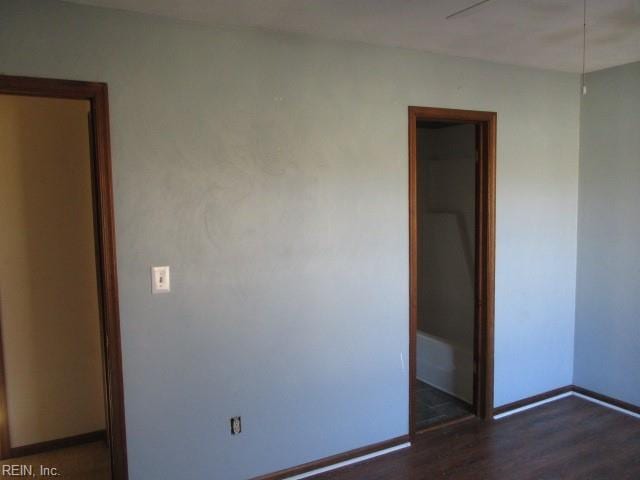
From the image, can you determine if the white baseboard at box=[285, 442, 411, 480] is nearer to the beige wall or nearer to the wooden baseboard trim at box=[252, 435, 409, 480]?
the wooden baseboard trim at box=[252, 435, 409, 480]

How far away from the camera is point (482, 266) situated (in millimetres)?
3439

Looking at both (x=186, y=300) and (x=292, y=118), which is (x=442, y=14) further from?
(x=186, y=300)

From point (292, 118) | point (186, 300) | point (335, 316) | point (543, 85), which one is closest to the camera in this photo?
point (186, 300)

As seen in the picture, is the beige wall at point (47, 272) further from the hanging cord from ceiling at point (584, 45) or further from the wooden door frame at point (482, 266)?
the hanging cord from ceiling at point (584, 45)

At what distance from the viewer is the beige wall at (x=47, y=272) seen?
304cm

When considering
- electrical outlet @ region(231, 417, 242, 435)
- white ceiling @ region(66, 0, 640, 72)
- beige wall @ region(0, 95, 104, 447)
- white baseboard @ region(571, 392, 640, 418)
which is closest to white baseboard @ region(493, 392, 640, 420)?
white baseboard @ region(571, 392, 640, 418)

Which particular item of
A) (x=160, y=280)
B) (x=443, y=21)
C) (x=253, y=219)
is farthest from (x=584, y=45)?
(x=160, y=280)

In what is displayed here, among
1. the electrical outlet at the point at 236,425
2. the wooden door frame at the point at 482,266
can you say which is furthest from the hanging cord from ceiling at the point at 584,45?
the electrical outlet at the point at 236,425

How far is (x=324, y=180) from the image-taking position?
2.74 meters

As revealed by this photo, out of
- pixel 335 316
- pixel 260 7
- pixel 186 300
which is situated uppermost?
pixel 260 7

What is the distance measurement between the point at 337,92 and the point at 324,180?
51cm

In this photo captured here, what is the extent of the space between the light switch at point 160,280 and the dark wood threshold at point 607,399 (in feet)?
11.1

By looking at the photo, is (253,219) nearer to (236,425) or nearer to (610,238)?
(236,425)

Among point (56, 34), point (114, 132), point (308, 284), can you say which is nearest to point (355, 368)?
point (308, 284)
